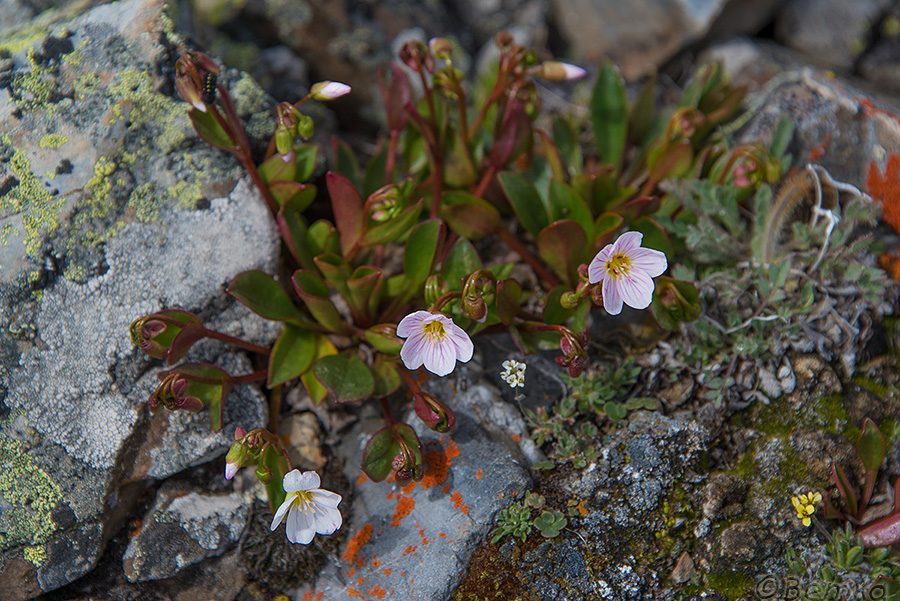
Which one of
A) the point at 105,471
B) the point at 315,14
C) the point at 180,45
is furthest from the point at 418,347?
the point at 315,14

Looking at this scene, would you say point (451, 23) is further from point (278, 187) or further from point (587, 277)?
point (587, 277)

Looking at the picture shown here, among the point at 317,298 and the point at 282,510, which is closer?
the point at 282,510

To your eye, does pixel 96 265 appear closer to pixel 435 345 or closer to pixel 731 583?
pixel 435 345

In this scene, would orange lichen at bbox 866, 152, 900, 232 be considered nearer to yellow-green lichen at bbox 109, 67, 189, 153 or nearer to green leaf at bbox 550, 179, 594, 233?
green leaf at bbox 550, 179, 594, 233

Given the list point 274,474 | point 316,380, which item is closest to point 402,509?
point 274,474

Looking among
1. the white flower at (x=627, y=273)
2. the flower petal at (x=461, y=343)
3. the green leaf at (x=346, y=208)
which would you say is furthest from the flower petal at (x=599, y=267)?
the green leaf at (x=346, y=208)

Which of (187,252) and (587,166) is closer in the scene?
(187,252)

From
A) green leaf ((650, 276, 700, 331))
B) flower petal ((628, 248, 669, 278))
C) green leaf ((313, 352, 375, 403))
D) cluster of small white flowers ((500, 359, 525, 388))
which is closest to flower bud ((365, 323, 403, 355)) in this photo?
green leaf ((313, 352, 375, 403))
